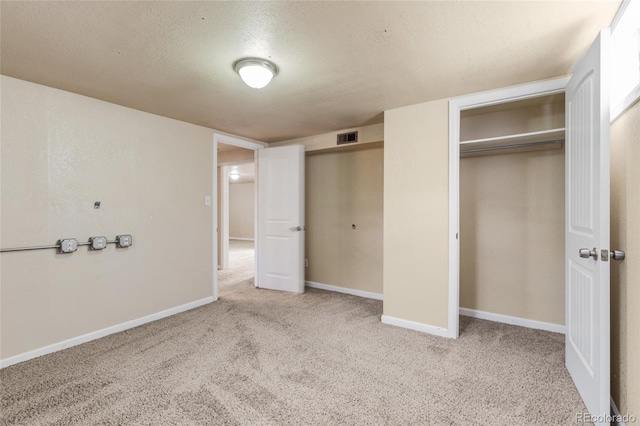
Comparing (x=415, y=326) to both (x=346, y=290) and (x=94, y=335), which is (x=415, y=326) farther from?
(x=94, y=335)

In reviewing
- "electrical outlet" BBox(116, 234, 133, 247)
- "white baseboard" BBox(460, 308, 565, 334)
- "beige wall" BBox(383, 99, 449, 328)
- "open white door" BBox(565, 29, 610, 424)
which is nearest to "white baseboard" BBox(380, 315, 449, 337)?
"beige wall" BBox(383, 99, 449, 328)

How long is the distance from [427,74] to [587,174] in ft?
4.00

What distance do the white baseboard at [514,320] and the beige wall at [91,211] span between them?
123 inches

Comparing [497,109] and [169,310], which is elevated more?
[497,109]

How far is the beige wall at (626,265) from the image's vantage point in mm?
1430

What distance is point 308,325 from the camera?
3055 millimetres

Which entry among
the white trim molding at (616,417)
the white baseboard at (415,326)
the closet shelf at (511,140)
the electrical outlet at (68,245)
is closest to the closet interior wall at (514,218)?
the closet shelf at (511,140)

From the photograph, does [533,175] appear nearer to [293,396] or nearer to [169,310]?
[293,396]

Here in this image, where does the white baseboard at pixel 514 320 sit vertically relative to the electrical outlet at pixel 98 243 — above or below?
below

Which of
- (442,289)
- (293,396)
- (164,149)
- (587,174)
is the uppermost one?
(164,149)

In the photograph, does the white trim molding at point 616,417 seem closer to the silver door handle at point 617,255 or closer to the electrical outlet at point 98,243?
the silver door handle at point 617,255

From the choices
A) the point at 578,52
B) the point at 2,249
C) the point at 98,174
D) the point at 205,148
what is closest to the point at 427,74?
the point at 578,52

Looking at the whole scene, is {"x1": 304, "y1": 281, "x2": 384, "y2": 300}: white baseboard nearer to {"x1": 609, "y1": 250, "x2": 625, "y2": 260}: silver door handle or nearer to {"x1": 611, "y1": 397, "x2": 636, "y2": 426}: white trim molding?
{"x1": 611, "y1": 397, "x2": 636, "y2": 426}: white trim molding

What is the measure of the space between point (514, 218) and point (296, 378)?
8.55ft
